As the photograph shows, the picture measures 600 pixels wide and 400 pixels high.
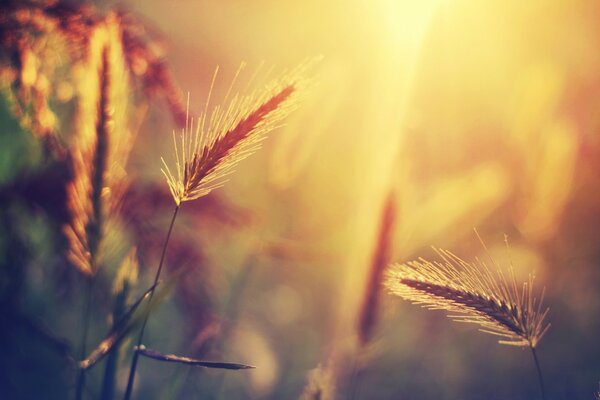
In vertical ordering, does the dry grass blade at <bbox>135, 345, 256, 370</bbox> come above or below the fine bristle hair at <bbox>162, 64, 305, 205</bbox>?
below

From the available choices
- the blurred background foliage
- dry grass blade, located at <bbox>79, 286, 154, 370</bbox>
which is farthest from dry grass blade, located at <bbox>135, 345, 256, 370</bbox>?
the blurred background foliage

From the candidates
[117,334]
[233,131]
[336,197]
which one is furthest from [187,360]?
[336,197]

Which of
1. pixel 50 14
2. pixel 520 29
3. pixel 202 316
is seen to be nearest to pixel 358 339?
pixel 202 316

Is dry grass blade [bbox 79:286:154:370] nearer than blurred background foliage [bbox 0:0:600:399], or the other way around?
dry grass blade [bbox 79:286:154:370]

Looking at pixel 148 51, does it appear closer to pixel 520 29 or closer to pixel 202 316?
pixel 202 316

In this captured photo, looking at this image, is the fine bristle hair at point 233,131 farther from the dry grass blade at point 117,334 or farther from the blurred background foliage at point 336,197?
the blurred background foliage at point 336,197

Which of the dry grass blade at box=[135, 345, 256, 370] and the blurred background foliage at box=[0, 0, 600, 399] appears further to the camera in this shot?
the blurred background foliage at box=[0, 0, 600, 399]

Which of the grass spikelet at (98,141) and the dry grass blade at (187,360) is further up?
the grass spikelet at (98,141)

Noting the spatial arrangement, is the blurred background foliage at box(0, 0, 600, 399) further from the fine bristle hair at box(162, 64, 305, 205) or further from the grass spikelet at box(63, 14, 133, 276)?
the fine bristle hair at box(162, 64, 305, 205)

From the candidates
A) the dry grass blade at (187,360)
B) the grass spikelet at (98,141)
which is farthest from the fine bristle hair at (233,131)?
the dry grass blade at (187,360)
